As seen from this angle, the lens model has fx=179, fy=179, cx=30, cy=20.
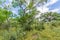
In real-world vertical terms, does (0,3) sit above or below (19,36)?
above

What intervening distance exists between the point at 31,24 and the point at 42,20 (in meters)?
1.92

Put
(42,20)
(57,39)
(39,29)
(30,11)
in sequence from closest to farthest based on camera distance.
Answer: (57,39) → (39,29) → (30,11) → (42,20)

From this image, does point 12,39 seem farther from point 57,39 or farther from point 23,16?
point 23,16

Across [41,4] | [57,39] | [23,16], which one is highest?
[41,4]

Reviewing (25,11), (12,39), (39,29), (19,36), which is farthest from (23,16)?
(12,39)

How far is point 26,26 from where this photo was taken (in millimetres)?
15617

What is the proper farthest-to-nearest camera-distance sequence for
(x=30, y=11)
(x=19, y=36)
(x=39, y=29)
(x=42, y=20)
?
(x=42, y=20) < (x=30, y=11) < (x=39, y=29) < (x=19, y=36)

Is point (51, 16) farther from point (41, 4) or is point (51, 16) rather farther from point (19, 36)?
point (19, 36)

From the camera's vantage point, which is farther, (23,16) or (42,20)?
(42,20)

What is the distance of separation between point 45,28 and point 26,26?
166cm

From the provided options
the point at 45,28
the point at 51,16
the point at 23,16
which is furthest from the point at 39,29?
the point at 51,16

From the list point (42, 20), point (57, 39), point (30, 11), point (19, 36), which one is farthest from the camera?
point (42, 20)

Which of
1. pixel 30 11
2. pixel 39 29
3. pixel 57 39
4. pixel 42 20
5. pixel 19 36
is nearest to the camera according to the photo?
pixel 57 39

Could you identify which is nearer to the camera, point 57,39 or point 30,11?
point 57,39
